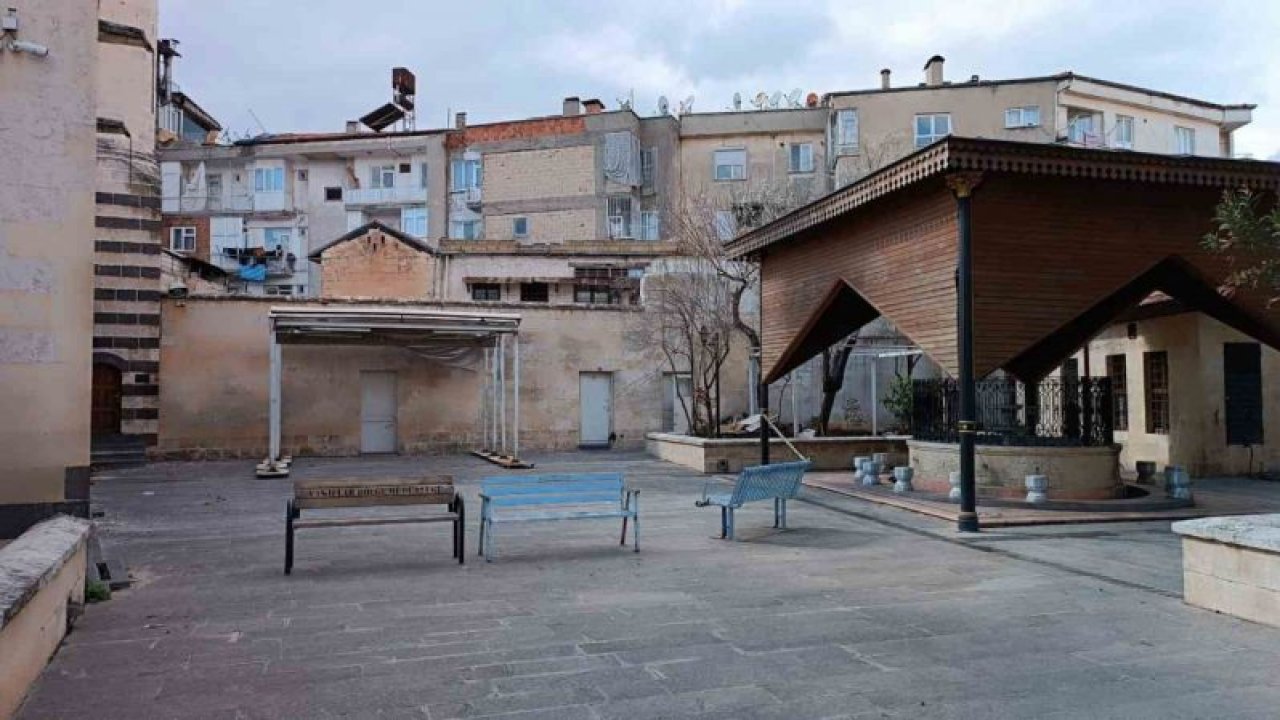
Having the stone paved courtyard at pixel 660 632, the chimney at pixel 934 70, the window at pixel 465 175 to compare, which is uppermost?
the chimney at pixel 934 70

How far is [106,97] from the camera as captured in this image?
69.2 ft

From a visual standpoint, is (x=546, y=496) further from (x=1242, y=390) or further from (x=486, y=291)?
(x=486, y=291)

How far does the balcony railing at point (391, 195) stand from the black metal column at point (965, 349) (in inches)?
1353

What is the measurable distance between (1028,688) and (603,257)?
2584cm

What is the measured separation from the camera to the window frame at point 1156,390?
1639cm

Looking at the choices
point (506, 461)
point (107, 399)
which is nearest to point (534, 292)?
point (506, 461)

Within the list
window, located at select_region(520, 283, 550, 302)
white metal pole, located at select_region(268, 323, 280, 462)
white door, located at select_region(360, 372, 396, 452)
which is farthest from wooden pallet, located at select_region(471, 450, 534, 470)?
window, located at select_region(520, 283, 550, 302)

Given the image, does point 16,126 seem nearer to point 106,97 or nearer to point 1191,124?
point 106,97

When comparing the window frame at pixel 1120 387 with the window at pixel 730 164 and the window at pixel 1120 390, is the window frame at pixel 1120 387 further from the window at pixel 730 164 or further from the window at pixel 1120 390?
the window at pixel 730 164

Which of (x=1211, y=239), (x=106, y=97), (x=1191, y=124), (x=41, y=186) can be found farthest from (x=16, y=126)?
(x=1191, y=124)

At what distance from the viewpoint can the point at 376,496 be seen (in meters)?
Result: 7.80

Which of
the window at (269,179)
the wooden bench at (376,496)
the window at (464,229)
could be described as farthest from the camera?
the window at (269,179)

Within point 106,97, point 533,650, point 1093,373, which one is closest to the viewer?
point 533,650

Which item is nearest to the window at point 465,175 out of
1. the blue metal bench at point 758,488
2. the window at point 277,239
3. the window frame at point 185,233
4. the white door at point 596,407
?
the window at point 277,239
